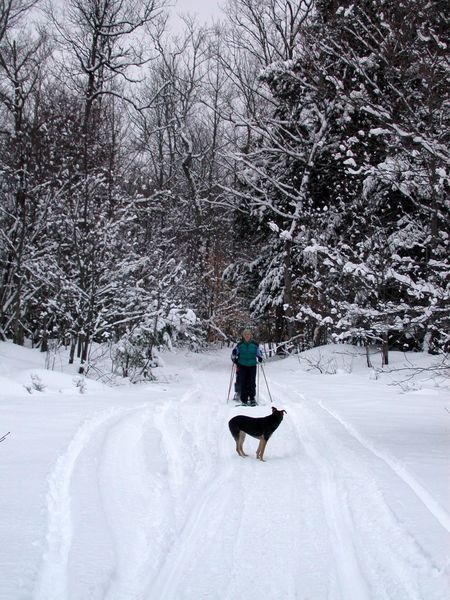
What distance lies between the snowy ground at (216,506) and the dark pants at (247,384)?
255 cm

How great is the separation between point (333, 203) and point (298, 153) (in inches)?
96.4

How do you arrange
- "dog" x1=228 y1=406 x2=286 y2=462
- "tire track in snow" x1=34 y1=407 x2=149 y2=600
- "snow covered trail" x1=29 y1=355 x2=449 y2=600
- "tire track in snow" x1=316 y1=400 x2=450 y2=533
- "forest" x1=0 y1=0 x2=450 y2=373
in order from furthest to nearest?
"forest" x1=0 y1=0 x2=450 y2=373, "dog" x1=228 y1=406 x2=286 y2=462, "tire track in snow" x1=316 y1=400 x2=450 y2=533, "snow covered trail" x1=29 y1=355 x2=449 y2=600, "tire track in snow" x1=34 y1=407 x2=149 y2=600

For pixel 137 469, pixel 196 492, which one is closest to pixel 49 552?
pixel 196 492

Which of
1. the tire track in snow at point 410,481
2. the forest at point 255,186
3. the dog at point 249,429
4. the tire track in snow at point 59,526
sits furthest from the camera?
the forest at point 255,186

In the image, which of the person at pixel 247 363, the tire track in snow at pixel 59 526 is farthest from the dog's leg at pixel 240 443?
the person at pixel 247 363

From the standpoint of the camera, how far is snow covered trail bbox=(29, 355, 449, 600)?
12.8 ft

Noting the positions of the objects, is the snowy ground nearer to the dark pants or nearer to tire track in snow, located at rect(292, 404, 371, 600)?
tire track in snow, located at rect(292, 404, 371, 600)

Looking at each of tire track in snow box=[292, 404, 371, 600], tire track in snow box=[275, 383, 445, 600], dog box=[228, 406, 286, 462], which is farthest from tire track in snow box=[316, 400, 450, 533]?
dog box=[228, 406, 286, 462]

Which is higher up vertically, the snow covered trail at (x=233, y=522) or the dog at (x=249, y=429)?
the dog at (x=249, y=429)

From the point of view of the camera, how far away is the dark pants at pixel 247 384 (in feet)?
42.8

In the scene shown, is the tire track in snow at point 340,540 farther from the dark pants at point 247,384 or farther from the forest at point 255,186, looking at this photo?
the dark pants at point 247,384

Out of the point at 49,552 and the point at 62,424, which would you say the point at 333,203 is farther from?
the point at 49,552

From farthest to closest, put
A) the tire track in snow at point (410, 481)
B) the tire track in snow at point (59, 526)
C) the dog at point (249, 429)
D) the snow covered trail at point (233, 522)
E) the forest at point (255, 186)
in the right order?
the forest at point (255, 186)
the dog at point (249, 429)
the tire track in snow at point (410, 481)
the snow covered trail at point (233, 522)
the tire track in snow at point (59, 526)

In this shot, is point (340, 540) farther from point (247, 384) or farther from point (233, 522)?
point (247, 384)
